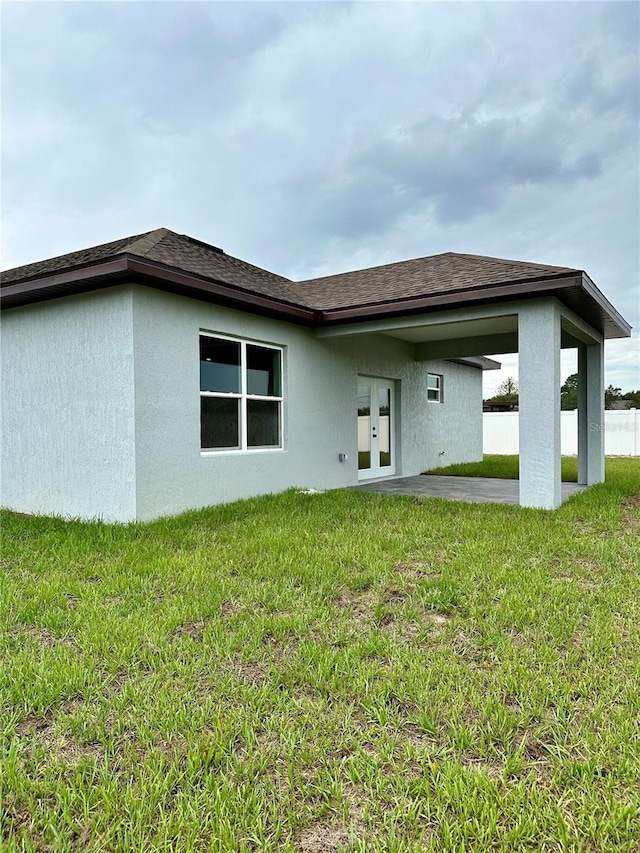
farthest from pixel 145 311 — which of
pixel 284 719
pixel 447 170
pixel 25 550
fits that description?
pixel 447 170

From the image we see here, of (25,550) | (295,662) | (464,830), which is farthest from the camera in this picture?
(25,550)

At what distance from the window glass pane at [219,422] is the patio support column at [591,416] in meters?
7.98

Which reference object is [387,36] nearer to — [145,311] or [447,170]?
[447,170]

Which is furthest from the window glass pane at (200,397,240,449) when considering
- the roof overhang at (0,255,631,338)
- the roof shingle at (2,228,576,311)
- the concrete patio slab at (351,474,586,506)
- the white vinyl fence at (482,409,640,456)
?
the white vinyl fence at (482,409,640,456)

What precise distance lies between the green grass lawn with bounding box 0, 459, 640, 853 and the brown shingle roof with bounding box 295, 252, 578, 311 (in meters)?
4.67

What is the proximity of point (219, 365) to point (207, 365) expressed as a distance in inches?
10.3

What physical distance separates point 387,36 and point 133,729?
11604 millimetres

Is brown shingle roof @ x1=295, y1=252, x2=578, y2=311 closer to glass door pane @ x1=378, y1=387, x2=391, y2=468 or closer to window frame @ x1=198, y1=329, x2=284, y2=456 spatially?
window frame @ x1=198, y1=329, x2=284, y2=456

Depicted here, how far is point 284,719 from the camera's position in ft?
8.45

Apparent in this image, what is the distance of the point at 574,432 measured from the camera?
70.6ft

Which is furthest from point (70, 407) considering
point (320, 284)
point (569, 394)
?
point (569, 394)

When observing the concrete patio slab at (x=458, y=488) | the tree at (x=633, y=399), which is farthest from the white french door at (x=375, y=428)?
the tree at (x=633, y=399)

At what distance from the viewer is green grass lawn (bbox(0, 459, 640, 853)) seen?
76.0 inches

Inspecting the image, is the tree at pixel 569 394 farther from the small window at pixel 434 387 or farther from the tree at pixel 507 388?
the small window at pixel 434 387
